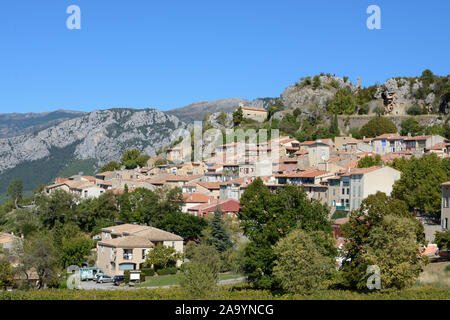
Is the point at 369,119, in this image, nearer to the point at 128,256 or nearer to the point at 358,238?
the point at 128,256

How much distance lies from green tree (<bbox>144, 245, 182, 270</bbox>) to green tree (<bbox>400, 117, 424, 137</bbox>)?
50.3 metres

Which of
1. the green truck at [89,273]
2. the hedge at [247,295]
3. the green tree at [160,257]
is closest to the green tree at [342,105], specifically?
the green tree at [160,257]

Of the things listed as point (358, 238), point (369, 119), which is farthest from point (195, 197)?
point (369, 119)

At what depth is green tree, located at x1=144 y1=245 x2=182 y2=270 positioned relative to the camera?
5232 centimetres

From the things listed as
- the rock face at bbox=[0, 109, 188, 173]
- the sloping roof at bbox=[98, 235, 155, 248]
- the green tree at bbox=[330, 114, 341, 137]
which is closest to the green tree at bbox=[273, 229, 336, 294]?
the sloping roof at bbox=[98, 235, 155, 248]

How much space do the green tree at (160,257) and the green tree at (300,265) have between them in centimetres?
2137

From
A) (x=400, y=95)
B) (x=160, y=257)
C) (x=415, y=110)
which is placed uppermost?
(x=400, y=95)

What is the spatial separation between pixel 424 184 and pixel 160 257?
80.6 feet

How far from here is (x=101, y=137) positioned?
17888cm

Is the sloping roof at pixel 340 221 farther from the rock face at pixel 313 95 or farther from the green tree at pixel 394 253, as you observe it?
the rock face at pixel 313 95

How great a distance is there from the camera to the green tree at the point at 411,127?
3536 inches

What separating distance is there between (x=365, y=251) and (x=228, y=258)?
19.9 meters

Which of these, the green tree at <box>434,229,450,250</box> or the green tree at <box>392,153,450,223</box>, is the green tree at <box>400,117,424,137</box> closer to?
the green tree at <box>392,153,450,223</box>

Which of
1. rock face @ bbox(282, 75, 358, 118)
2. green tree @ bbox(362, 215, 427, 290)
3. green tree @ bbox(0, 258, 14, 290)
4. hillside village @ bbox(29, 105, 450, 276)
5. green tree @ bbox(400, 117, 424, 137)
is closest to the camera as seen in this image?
green tree @ bbox(362, 215, 427, 290)
